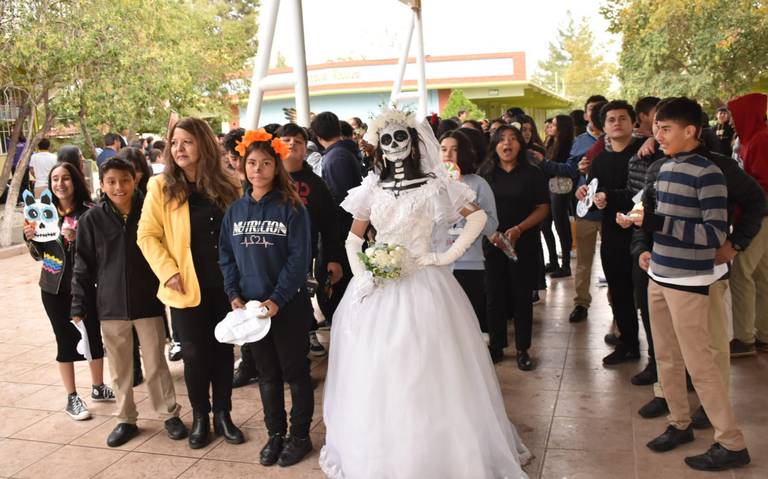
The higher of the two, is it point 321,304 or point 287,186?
point 287,186

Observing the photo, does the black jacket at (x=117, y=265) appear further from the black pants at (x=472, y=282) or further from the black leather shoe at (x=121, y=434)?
the black pants at (x=472, y=282)

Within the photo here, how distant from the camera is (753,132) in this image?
16.4ft

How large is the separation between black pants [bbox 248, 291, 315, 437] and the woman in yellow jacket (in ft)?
1.51

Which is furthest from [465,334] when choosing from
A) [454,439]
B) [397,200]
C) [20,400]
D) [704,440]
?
[20,400]

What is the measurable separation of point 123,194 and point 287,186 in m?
1.18

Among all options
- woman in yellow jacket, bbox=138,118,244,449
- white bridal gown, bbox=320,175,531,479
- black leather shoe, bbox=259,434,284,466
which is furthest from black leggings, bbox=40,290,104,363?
white bridal gown, bbox=320,175,531,479

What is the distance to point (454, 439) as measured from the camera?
3.53 m

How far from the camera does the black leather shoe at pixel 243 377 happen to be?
542 cm

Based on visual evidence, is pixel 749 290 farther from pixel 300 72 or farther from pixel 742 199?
pixel 300 72

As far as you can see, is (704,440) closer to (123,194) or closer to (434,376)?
(434,376)

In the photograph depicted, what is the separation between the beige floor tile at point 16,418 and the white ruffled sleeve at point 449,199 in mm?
3327

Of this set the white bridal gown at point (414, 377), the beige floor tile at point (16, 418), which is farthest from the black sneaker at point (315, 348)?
the beige floor tile at point (16, 418)

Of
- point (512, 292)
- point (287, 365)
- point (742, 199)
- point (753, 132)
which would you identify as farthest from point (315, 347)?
point (753, 132)

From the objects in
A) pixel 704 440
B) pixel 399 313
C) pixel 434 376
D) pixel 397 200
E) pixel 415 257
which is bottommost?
pixel 704 440
